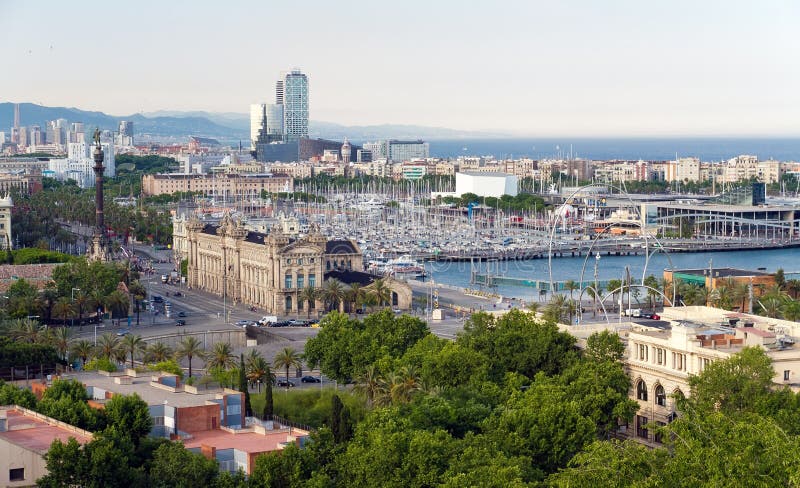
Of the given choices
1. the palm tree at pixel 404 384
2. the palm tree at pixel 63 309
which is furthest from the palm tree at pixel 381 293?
the palm tree at pixel 404 384

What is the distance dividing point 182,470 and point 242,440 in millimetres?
3490

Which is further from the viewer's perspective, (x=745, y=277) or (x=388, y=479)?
(x=745, y=277)

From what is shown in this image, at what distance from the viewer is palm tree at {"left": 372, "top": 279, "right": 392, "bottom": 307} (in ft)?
228

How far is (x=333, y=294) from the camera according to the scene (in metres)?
69.7

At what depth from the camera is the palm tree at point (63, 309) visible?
65.1 meters

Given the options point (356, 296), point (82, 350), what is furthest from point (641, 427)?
point (356, 296)

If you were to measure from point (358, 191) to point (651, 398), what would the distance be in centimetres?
15085

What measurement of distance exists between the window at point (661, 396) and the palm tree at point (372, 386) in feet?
25.4

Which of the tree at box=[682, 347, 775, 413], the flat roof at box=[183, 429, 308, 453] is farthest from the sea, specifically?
the flat roof at box=[183, 429, 308, 453]

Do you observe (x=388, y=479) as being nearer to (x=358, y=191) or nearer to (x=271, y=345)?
(x=271, y=345)

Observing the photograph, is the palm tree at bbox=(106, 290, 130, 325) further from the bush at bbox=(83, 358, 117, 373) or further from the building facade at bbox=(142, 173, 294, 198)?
the building facade at bbox=(142, 173, 294, 198)

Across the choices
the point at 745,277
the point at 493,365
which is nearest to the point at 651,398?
the point at 493,365

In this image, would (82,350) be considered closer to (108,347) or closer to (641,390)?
(108,347)

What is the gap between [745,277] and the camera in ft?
243
